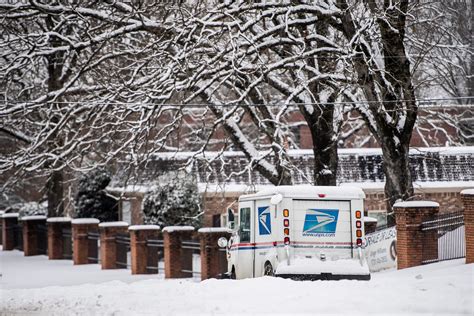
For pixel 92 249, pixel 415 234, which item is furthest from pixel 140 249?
pixel 415 234

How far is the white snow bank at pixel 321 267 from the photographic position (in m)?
17.3

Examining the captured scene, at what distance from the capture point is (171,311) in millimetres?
13242

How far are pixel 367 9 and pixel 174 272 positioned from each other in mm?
9365

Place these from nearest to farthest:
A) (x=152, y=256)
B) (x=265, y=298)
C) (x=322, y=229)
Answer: (x=265, y=298) < (x=322, y=229) < (x=152, y=256)

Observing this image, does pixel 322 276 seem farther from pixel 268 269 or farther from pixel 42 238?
pixel 42 238

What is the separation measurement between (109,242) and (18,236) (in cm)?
1211

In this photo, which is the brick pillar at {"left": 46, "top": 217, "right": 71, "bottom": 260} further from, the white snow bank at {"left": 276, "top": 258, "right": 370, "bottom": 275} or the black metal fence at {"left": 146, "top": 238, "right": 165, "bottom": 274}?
the white snow bank at {"left": 276, "top": 258, "right": 370, "bottom": 275}

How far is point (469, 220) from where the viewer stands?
17562 millimetres

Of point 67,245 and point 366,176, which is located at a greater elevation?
point 366,176

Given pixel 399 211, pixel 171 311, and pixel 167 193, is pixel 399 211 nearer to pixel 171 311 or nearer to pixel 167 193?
pixel 171 311

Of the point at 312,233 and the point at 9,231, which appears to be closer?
the point at 312,233

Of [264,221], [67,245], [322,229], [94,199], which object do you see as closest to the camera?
[322,229]

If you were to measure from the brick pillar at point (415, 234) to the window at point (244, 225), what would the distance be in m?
3.71

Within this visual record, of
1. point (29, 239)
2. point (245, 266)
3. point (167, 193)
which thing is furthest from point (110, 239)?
point (245, 266)
